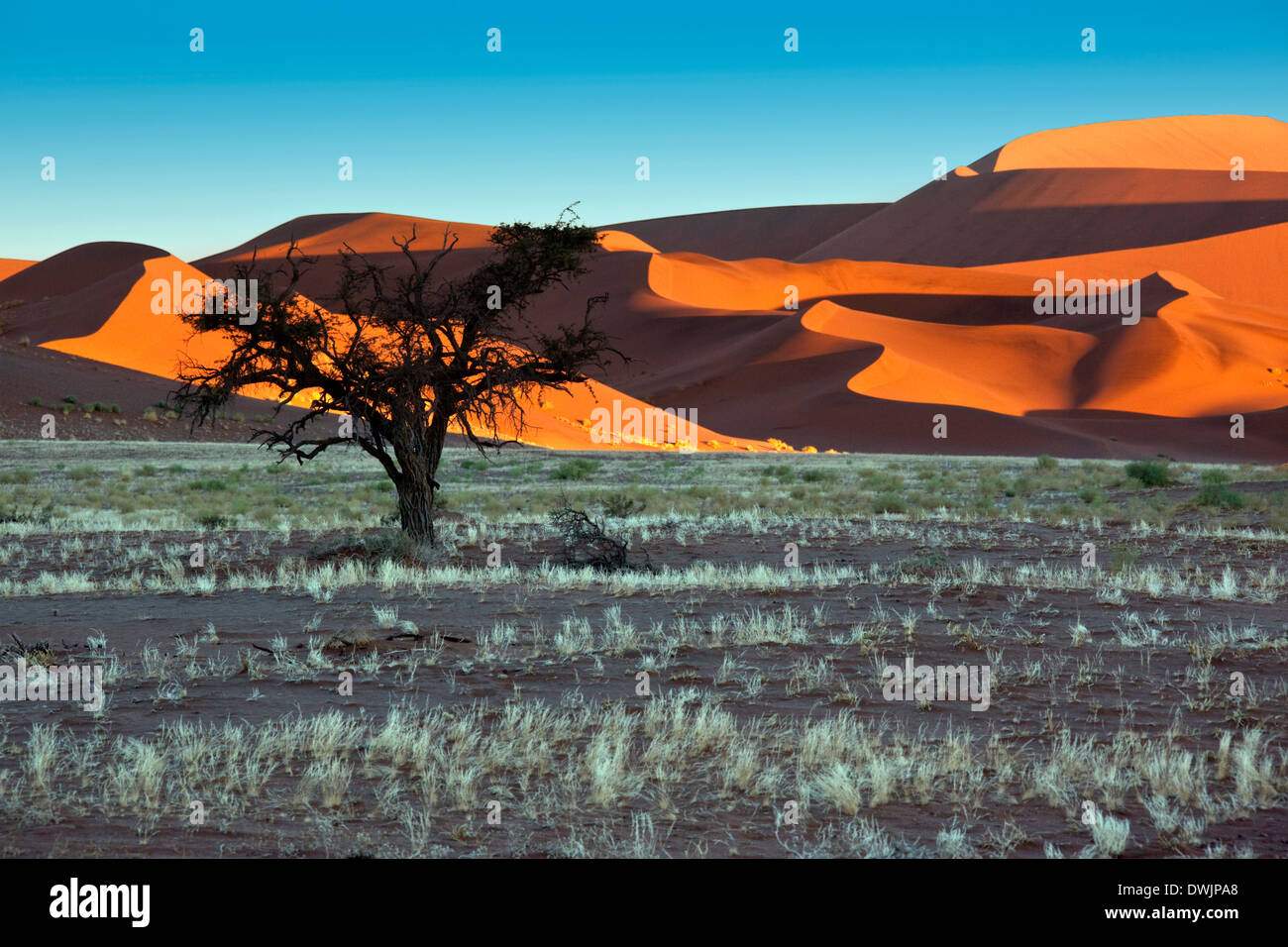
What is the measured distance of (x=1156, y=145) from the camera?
15925cm

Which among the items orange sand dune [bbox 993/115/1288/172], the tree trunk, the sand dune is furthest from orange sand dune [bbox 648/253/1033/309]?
the tree trunk

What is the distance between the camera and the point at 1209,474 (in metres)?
29.2

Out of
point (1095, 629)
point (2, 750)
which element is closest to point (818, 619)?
point (1095, 629)

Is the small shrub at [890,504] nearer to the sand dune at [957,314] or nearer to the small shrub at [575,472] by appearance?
the small shrub at [575,472]

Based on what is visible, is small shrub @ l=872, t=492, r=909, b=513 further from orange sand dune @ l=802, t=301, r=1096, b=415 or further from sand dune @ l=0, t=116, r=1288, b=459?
orange sand dune @ l=802, t=301, r=1096, b=415

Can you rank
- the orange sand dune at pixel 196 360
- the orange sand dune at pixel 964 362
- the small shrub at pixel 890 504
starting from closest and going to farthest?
the small shrub at pixel 890 504 < the orange sand dune at pixel 196 360 < the orange sand dune at pixel 964 362

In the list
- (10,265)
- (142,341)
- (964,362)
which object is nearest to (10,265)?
(10,265)

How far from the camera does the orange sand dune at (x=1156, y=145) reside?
515 ft

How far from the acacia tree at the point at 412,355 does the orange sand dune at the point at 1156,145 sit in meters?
154

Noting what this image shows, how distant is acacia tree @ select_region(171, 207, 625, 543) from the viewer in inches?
583

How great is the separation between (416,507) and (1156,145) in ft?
548

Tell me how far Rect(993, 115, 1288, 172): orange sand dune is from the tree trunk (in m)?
155

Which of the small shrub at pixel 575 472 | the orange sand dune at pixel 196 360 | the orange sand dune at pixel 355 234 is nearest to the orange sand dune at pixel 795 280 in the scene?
the orange sand dune at pixel 355 234
